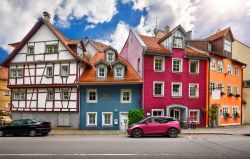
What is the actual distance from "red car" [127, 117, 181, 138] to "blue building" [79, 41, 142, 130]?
817 centimetres

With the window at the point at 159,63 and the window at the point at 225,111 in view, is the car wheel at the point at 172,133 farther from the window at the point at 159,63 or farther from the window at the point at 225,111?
the window at the point at 225,111

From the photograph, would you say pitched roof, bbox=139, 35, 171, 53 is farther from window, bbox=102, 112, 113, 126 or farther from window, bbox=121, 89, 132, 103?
window, bbox=102, 112, 113, 126

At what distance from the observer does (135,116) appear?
26703 millimetres

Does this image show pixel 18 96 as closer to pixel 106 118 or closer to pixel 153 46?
pixel 106 118

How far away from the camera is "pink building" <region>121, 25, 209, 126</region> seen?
28.1 metres

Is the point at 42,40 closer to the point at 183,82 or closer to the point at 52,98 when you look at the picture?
the point at 52,98

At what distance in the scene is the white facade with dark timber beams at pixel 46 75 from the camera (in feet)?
95.1

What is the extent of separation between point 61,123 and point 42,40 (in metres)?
9.93

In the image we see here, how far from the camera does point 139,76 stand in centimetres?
2889

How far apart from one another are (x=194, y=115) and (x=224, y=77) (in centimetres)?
750

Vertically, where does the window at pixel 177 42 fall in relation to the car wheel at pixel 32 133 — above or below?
above

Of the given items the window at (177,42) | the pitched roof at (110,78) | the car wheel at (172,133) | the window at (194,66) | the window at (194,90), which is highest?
the window at (177,42)

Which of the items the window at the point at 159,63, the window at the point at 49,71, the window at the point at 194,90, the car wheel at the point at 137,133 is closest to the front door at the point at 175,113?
the window at the point at 194,90

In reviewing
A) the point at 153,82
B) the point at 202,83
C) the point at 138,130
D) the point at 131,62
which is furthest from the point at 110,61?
the point at 138,130
